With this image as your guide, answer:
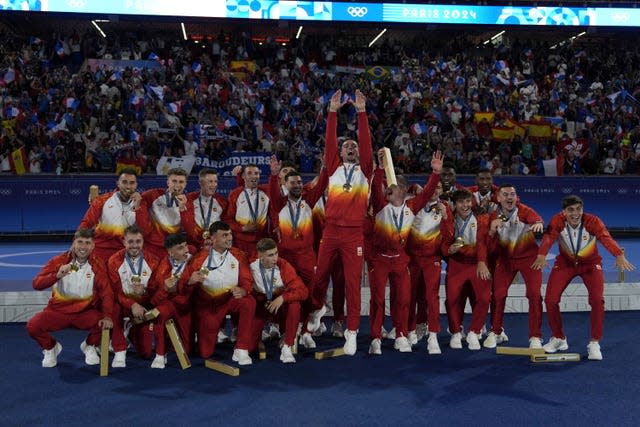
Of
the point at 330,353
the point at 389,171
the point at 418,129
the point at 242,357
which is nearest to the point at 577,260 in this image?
the point at 389,171

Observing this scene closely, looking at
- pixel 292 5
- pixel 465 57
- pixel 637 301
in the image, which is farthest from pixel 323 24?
pixel 637 301

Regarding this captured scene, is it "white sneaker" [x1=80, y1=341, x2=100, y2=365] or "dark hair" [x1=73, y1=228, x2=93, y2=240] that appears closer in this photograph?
"dark hair" [x1=73, y1=228, x2=93, y2=240]

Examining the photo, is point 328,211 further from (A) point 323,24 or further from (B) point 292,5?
(A) point 323,24

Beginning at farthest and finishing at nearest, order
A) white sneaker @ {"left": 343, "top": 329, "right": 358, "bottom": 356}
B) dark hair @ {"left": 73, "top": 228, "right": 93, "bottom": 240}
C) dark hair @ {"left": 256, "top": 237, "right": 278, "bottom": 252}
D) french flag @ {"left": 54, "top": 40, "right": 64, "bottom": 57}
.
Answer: french flag @ {"left": 54, "top": 40, "right": 64, "bottom": 57}, white sneaker @ {"left": 343, "top": 329, "right": 358, "bottom": 356}, dark hair @ {"left": 256, "top": 237, "right": 278, "bottom": 252}, dark hair @ {"left": 73, "top": 228, "right": 93, "bottom": 240}

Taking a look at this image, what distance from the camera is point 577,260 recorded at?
7.14 metres

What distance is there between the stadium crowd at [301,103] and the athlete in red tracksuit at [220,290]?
32.7 ft

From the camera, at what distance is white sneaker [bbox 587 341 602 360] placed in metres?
6.93

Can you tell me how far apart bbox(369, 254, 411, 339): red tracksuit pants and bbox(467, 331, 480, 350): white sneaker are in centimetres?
70

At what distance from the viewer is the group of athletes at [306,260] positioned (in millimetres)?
6762

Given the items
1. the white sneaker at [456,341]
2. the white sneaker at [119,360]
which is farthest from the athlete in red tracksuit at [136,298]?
the white sneaker at [456,341]

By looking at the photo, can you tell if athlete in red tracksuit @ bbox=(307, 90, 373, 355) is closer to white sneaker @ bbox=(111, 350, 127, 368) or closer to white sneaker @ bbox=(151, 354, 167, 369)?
white sneaker @ bbox=(151, 354, 167, 369)

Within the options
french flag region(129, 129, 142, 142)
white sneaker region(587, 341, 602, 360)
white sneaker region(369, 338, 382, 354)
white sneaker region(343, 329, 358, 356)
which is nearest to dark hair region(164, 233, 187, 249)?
white sneaker region(343, 329, 358, 356)

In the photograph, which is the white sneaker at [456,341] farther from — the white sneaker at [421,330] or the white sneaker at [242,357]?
the white sneaker at [242,357]

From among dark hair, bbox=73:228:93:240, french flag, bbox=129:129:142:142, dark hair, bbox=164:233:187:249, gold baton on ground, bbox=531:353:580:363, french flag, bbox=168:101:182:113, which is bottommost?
gold baton on ground, bbox=531:353:580:363
